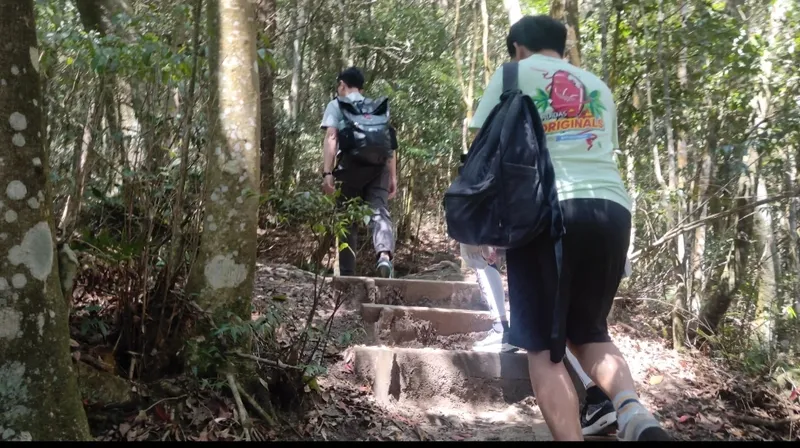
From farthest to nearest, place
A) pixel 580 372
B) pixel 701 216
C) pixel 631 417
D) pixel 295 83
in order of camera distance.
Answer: pixel 295 83
pixel 701 216
pixel 580 372
pixel 631 417

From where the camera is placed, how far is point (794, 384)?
4160 mm

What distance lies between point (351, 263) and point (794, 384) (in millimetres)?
3490

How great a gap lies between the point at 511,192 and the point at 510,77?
51 centimetres

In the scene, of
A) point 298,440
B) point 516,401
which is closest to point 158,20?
point 298,440

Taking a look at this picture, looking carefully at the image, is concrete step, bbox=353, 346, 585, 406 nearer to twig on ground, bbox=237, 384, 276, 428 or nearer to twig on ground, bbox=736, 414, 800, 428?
twig on ground, bbox=237, 384, 276, 428

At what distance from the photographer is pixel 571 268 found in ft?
6.96

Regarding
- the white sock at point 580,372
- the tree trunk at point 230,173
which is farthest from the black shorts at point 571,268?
the tree trunk at point 230,173

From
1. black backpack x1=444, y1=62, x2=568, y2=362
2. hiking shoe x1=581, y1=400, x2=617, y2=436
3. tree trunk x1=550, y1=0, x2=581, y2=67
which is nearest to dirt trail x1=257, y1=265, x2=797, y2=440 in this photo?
hiking shoe x1=581, y1=400, x2=617, y2=436

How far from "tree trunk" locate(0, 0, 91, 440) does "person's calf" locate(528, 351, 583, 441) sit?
5.06ft

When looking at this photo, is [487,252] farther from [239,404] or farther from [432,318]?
[432,318]

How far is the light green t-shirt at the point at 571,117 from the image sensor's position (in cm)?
225

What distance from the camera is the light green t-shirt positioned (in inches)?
88.4

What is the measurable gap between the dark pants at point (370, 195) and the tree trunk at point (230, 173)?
226 centimetres

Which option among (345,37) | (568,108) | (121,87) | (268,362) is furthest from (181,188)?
(345,37)
